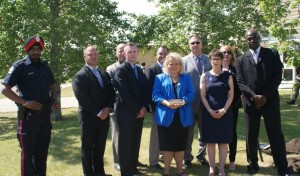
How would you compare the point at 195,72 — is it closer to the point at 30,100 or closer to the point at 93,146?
the point at 93,146

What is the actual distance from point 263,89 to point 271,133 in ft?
2.29

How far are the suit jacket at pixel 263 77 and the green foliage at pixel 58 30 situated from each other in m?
8.18

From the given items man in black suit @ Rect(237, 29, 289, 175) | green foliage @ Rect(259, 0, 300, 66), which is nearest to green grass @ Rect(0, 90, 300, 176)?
man in black suit @ Rect(237, 29, 289, 175)

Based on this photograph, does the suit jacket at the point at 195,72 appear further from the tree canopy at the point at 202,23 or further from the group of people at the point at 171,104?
the tree canopy at the point at 202,23

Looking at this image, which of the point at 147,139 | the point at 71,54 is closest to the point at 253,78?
the point at 147,139

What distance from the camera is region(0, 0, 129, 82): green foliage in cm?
1255

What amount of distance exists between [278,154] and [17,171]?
4.37m

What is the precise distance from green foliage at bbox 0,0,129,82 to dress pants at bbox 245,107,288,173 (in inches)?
329

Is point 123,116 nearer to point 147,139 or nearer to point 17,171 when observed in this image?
point 17,171

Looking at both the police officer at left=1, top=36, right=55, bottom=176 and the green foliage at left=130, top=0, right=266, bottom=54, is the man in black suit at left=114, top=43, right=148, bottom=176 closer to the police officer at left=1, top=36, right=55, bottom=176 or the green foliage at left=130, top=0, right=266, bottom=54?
the police officer at left=1, top=36, right=55, bottom=176

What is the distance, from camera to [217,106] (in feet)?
17.6

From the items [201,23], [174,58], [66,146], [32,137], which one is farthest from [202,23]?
[32,137]

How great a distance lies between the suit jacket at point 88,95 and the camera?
5.32 m

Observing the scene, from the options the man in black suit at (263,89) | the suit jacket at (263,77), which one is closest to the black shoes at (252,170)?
the man in black suit at (263,89)
